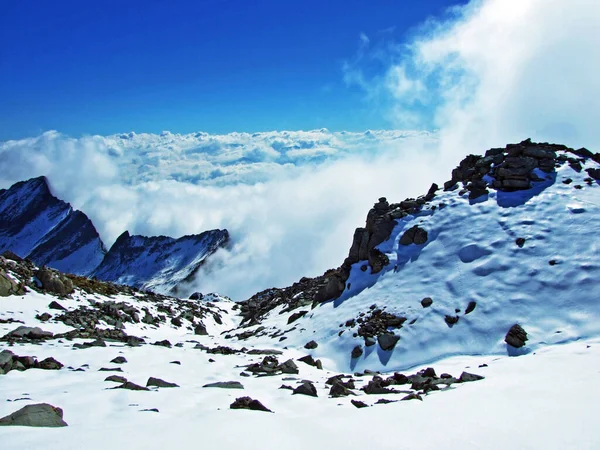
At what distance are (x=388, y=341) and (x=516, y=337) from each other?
30.1 feet

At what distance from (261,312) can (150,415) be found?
2433 inches

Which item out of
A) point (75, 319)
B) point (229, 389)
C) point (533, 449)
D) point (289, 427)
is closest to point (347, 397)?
point (229, 389)

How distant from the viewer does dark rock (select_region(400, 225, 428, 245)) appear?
138ft

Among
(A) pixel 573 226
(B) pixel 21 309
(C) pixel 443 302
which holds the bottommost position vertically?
(B) pixel 21 309

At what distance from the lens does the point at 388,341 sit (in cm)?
3216

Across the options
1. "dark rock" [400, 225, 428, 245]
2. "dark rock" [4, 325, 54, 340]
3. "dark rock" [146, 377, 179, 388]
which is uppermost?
"dark rock" [400, 225, 428, 245]

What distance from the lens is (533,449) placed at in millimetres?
9234

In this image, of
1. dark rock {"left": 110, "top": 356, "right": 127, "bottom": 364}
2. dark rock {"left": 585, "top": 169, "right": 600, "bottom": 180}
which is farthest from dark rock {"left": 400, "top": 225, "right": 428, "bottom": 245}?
dark rock {"left": 110, "top": 356, "right": 127, "bottom": 364}

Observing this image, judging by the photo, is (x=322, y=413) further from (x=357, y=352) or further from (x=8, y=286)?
(x=8, y=286)

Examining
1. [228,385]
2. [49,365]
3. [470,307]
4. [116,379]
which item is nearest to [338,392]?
[228,385]

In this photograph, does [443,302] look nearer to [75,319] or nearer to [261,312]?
[75,319]

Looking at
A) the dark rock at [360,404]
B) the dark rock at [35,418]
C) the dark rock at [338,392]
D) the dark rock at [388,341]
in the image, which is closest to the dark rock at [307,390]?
the dark rock at [338,392]

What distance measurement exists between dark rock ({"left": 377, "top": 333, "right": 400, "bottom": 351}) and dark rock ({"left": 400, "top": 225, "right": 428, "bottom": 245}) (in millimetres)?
12987

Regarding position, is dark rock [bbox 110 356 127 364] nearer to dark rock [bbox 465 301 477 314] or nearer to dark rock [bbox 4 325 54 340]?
dark rock [bbox 4 325 54 340]
